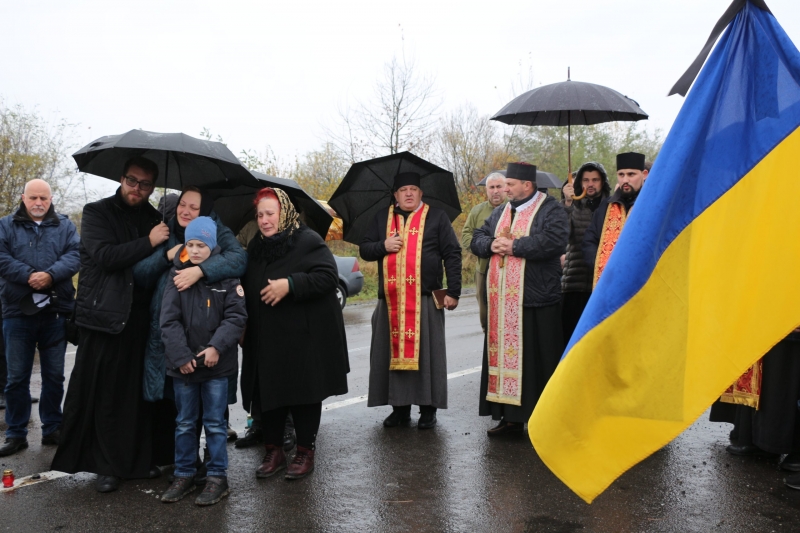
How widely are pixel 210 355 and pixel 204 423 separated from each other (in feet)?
1.58

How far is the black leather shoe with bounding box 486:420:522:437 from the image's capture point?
6203mm

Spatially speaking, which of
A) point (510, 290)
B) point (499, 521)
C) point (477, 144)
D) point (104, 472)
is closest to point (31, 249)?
point (104, 472)

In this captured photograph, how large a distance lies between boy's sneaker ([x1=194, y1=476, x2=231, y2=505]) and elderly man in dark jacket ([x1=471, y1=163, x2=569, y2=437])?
7.44 feet

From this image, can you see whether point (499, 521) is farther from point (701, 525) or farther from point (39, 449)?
point (39, 449)

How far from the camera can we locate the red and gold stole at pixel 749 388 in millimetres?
5348

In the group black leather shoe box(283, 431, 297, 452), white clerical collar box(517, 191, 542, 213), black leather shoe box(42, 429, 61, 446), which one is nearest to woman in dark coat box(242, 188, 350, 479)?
black leather shoe box(283, 431, 297, 452)

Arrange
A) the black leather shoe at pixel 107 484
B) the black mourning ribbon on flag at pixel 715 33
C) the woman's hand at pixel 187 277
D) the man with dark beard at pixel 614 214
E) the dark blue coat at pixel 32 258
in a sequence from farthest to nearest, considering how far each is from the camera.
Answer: the man with dark beard at pixel 614 214
the dark blue coat at pixel 32 258
the black leather shoe at pixel 107 484
the woman's hand at pixel 187 277
the black mourning ribbon on flag at pixel 715 33

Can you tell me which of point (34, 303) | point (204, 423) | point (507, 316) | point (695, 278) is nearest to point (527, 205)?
point (507, 316)

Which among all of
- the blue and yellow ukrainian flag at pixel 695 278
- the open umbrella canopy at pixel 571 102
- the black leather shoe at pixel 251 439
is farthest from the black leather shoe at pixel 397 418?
the blue and yellow ukrainian flag at pixel 695 278

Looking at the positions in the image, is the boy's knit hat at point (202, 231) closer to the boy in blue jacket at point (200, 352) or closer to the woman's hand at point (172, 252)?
the boy in blue jacket at point (200, 352)

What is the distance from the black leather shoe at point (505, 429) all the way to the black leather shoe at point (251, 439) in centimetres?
182

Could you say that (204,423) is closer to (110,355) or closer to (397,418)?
(110,355)

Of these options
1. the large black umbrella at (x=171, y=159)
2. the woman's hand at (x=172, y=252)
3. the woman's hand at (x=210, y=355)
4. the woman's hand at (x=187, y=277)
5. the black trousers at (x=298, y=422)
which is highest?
the large black umbrella at (x=171, y=159)

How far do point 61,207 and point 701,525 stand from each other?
1921cm
